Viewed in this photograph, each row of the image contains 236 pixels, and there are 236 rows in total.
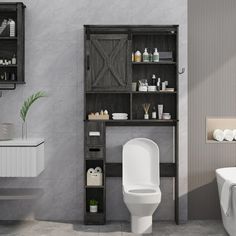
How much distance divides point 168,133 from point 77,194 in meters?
1.25

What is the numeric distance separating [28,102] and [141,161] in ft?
4.70

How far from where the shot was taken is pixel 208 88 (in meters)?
5.09

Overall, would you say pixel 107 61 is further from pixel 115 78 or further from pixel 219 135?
pixel 219 135

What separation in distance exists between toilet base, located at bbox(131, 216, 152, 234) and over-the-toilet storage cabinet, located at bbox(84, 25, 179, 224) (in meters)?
0.44

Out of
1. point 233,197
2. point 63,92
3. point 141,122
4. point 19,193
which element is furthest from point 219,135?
point 19,193

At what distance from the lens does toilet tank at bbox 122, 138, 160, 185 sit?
4.97 meters

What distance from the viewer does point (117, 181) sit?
16.8 feet

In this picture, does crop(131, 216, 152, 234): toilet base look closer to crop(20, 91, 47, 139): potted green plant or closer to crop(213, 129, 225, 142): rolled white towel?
crop(213, 129, 225, 142): rolled white towel

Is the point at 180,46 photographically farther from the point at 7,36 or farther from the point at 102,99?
the point at 7,36

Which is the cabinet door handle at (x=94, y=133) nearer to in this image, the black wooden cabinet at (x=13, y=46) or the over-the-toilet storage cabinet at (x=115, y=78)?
the over-the-toilet storage cabinet at (x=115, y=78)

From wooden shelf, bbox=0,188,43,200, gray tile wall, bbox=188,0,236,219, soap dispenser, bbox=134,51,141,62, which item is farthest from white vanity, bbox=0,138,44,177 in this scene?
gray tile wall, bbox=188,0,236,219

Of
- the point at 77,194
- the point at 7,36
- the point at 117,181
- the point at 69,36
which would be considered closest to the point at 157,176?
the point at 117,181

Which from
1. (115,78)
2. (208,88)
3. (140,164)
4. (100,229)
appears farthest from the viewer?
(208,88)

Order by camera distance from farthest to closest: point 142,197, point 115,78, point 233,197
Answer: point 115,78, point 142,197, point 233,197
